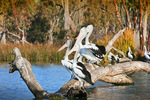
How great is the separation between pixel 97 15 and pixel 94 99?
45.2 metres

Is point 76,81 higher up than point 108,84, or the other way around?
point 76,81

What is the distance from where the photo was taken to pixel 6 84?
1498 centimetres

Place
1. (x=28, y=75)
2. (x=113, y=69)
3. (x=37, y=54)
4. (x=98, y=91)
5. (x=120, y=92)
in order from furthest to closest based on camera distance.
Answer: (x=37, y=54)
(x=98, y=91)
(x=113, y=69)
(x=120, y=92)
(x=28, y=75)

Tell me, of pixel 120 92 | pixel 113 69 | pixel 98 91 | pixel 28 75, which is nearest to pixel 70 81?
pixel 28 75

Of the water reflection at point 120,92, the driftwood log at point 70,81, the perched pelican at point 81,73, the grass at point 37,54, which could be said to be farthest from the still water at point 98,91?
the grass at point 37,54

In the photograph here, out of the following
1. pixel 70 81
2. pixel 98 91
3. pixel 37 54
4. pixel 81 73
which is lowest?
pixel 37 54

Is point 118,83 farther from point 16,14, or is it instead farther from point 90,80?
point 16,14

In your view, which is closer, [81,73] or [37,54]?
[81,73]

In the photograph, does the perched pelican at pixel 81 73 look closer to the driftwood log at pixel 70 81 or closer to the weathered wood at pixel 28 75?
the driftwood log at pixel 70 81

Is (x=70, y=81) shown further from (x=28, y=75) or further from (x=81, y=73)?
(x=28, y=75)

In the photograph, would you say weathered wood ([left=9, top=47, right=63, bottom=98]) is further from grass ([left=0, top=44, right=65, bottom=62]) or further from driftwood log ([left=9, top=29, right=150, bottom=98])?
grass ([left=0, top=44, right=65, bottom=62])

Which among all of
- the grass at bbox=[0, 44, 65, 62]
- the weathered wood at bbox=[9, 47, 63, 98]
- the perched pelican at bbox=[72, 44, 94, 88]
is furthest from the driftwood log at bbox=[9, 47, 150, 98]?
the grass at bbox=[0, 44, 65, 62]

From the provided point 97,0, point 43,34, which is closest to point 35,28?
point 43,34

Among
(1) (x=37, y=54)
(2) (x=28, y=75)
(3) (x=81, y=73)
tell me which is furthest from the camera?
(1) (x=37, y=54)
